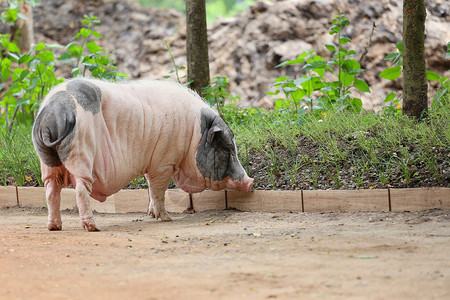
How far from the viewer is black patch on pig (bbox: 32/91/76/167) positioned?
4539mm

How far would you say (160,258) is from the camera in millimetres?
3311

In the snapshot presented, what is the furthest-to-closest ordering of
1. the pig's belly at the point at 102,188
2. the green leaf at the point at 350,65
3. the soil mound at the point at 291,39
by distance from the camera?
the soil mound at the point at 291,39, the green leaf at the point at 350,65, the pig's belly at the point at 102,188

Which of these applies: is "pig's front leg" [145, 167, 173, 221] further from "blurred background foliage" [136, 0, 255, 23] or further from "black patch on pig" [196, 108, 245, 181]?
"blurred background foliage" [136, 0, 255, 23]

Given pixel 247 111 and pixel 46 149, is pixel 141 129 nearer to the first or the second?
pixel 46 149

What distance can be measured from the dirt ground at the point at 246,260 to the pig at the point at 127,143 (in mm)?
521

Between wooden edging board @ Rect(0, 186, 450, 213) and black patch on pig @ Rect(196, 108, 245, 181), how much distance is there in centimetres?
29

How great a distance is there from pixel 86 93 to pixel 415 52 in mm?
3259

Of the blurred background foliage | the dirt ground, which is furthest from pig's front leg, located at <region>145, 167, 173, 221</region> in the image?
the blurred background foliage

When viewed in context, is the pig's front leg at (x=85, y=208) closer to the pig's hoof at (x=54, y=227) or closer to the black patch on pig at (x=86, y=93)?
the pig's hoof at (x=54, y=227)

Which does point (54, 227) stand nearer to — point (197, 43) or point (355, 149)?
point (355, 149)

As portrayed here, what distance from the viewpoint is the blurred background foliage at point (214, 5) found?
1838 centimetres

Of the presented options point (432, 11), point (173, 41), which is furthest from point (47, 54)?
point (432, 11)

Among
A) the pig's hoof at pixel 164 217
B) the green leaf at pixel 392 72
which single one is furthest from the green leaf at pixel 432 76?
the pig's hoof at pixel 164 217

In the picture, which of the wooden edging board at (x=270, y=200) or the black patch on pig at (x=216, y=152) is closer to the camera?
the wooden edging board at (x=270, y=200)
